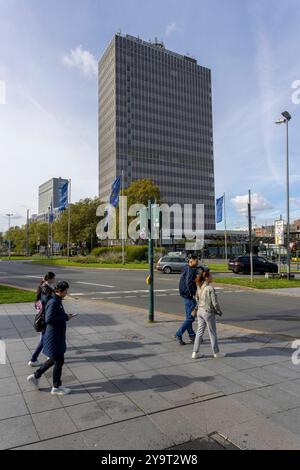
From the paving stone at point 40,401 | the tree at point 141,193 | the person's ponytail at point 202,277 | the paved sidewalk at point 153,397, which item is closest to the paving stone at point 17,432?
the paved sidewalk at point 153,397

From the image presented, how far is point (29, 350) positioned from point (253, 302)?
899 cm

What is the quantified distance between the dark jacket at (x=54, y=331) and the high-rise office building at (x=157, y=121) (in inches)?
4667

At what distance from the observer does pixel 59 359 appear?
453 centimetres

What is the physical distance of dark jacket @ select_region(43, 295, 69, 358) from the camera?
14.8 feet

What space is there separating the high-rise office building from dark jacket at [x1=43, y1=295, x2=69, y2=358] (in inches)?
4667

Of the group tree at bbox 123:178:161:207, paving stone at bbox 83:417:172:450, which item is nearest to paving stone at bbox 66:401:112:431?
paving stone at bbox 83:417:172:450

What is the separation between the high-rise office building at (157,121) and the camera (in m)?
125

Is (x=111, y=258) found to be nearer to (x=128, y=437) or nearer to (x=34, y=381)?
(x=34, y=381)

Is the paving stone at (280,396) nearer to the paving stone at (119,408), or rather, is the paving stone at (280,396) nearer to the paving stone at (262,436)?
the paving stone at (262,436)

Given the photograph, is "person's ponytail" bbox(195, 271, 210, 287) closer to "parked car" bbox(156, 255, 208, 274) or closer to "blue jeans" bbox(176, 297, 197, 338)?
"blue jeans" bbox(176, 297, 197, 338)

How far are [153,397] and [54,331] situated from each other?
148 centimetres

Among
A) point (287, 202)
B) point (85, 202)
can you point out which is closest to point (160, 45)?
point (85, 202)

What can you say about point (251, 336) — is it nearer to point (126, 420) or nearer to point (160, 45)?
point (126, 420)

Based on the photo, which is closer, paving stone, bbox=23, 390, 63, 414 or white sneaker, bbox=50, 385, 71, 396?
paving stone, bbox=23, 390, 63, 414
